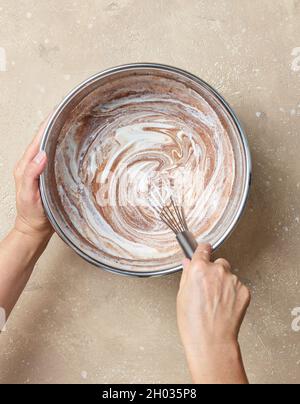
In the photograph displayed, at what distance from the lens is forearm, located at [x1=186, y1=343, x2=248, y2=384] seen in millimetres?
768

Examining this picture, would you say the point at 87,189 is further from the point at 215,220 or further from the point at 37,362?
the point at 37,362

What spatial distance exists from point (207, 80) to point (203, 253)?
405 millimetres

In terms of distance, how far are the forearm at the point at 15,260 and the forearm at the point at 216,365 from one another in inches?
14.1

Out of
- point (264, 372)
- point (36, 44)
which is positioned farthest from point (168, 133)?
point (264, 372)

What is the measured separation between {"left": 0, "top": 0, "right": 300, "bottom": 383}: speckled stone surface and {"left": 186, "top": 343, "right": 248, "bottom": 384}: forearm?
0.83ft

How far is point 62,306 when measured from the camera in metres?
1.04

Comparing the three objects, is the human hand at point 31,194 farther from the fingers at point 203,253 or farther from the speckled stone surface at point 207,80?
the fingers at point 203,253

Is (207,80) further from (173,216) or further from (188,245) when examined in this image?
(188,245)

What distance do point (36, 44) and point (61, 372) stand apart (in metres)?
0.68

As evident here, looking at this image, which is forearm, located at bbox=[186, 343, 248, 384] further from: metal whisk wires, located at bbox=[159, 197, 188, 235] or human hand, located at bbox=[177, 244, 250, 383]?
metal whisk wires, located at bbox=[159, 197, 188, 235]

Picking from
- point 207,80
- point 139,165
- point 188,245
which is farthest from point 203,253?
point 207,80

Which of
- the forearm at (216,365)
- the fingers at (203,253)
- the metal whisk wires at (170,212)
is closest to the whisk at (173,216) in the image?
the metal whisk wires at (170,212)

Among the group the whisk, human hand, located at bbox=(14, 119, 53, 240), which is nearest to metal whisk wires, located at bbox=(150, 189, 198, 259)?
the whisk
